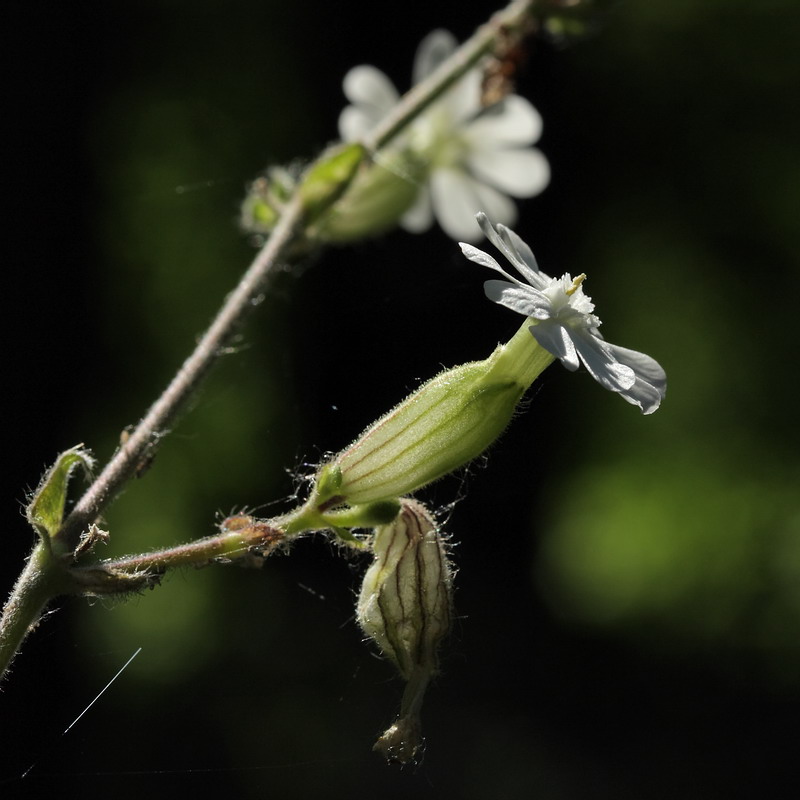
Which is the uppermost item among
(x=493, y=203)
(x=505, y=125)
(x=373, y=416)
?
(x=505, y=125)

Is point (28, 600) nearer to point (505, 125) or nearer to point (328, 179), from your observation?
point (328, 179)

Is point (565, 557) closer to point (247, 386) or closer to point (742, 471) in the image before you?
point (742, 471)

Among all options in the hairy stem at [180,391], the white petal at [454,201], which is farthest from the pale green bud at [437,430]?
the white petal at [454,201]

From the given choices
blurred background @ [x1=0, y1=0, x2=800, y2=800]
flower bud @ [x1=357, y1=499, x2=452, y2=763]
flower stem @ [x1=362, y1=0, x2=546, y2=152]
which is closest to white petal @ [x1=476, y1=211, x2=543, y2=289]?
flower bud @ [x1=357, y1=499, x2=452, y2=763]

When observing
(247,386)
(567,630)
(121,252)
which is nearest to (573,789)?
(567,630)

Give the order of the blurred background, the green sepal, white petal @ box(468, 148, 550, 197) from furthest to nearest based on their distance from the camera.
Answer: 1. the blurred background
2. white petal @ box(468, 148, 550, 197)
3. the green sepal

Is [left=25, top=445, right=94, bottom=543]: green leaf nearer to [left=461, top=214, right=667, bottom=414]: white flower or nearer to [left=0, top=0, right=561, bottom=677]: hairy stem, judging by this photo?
[left=0, top=0, right=561, bottom=677]: hairy stem

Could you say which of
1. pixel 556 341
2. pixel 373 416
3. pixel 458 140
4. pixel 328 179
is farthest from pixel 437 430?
pixel 373 416
